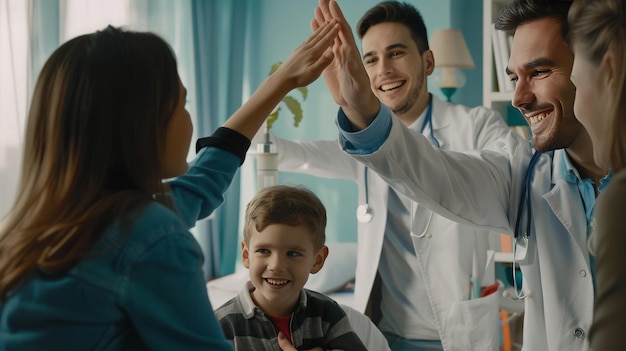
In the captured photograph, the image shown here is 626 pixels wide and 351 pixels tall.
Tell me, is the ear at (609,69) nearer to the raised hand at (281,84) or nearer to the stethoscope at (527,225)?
the raised hand at (281,84)

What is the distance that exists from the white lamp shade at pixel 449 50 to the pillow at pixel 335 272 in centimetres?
100

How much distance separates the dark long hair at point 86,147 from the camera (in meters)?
0.81

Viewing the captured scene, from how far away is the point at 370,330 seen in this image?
1.77 m

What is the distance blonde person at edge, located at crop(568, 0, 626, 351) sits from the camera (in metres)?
0.59

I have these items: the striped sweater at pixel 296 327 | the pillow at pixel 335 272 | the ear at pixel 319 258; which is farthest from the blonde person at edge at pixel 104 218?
the pillow at pixel 335 272

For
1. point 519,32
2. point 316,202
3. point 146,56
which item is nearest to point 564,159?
point 519,32

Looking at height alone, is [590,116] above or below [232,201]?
above

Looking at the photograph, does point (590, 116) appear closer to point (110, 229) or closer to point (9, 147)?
point (110, 229)

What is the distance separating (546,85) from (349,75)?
386 mm

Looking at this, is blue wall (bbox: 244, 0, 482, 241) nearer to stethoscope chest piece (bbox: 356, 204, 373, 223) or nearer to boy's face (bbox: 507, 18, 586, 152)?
stethoscope chest piece (bbox: 356, 204, 373, 223)

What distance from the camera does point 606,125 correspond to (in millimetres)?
695

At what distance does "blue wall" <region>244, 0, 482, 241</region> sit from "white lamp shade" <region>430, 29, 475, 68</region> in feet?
1.61

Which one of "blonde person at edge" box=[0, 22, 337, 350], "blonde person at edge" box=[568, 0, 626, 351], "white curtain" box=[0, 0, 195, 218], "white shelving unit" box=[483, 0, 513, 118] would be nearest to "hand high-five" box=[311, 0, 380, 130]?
"blonde person at edge" box=[0, 22, 337, 350]

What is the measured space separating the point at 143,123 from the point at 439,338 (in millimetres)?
1522
